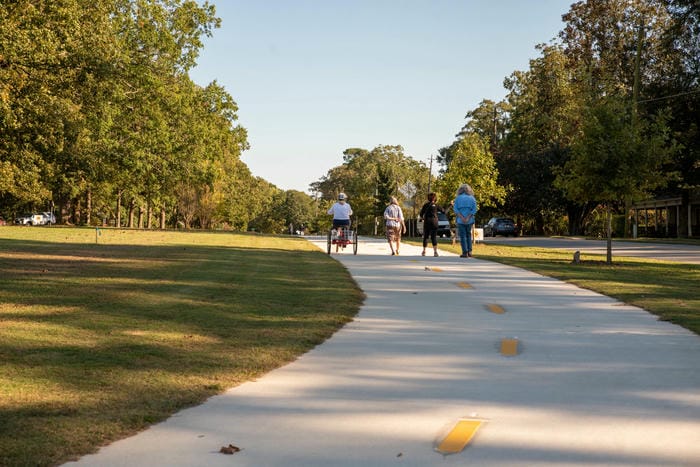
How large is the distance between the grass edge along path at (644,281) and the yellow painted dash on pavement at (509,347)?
7.67ft

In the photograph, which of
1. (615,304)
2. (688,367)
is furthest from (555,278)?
(688,367)

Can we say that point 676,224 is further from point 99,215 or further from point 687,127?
point 99,215

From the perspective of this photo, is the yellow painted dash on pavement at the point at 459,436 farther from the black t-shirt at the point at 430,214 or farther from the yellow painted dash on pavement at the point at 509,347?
the black t-shirt at the point at 430,214

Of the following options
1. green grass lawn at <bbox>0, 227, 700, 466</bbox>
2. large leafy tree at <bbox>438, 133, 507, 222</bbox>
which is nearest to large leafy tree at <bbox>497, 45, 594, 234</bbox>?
large leafy tree at <bbox>438, 133, 507, 222</bbox>

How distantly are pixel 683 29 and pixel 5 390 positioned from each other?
50.7m

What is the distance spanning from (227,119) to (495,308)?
42.2m

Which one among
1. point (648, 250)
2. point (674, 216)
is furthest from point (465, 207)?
point (674, 216)

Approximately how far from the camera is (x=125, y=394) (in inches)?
251

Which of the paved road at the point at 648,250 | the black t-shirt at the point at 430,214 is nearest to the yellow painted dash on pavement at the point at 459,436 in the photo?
the black t-shirt at the point at 430,214

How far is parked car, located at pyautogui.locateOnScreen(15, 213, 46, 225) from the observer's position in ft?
379

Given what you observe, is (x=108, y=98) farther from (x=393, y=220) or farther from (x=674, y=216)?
(x=674, y=216)

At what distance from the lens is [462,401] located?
6309mm

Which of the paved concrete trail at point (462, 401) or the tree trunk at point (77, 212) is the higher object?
the tree trunk at point (77, 212)

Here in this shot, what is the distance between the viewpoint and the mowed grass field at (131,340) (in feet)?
18.3
